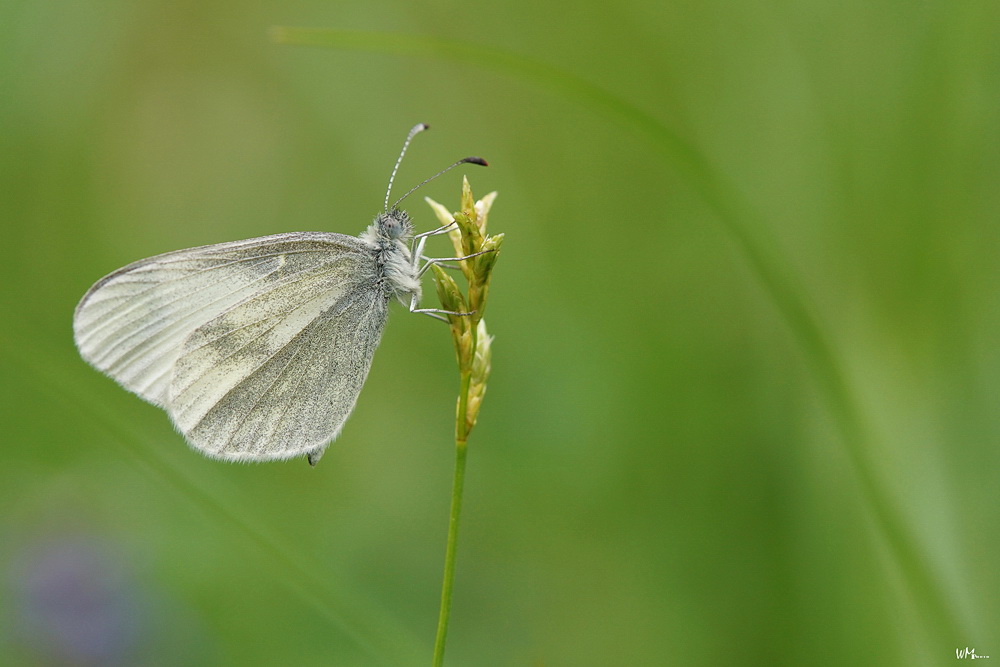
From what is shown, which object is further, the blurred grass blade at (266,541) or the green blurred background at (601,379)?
the green blurred background at (601,379)

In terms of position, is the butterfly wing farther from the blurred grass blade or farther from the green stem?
the green stem

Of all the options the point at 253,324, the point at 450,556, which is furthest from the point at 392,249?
the point at 450,556

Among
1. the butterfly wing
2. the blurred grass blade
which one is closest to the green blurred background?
the blurred grass blade

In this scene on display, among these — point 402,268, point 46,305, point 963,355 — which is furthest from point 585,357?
point 46,305

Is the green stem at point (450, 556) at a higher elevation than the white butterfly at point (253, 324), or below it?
below

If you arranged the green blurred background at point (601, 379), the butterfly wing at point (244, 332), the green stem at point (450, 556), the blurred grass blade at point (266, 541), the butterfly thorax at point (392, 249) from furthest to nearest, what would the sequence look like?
1. the butterfly thorax at point (392, 249)
2. the butterfly wing at point (244, 332)
3. the green blurred background at point (601, 379)
4. the blurred grass blade at point (266, 541)
5. the green stem at point (450, 556)

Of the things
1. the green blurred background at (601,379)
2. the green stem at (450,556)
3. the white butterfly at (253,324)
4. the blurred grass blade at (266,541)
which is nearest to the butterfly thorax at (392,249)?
the white butterfly at (253,324)

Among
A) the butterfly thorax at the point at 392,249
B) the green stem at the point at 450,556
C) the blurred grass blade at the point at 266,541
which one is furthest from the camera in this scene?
the butterfly thorax at the point at 392,249

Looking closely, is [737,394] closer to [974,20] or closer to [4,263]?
[974,20]

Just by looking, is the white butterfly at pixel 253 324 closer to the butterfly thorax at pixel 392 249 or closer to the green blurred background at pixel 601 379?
the butterfly thorax at pixel 392 249
